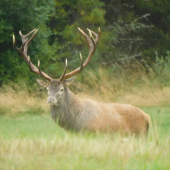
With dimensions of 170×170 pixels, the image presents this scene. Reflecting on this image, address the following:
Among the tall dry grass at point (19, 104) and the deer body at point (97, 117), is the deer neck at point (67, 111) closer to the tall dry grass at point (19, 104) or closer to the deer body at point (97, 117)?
the deer body at point (97, 117)

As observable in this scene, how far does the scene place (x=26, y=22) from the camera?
63.0 feet

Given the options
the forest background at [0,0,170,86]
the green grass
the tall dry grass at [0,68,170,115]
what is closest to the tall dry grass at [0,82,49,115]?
the tall dry grass at [0,68,170,115]

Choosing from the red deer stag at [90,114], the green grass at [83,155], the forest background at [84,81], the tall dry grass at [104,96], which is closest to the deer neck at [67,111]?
the red deer stag at [90,114]

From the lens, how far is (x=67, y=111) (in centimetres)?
871

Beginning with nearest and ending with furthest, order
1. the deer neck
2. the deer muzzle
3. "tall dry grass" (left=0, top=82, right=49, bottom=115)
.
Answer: the deer muzzle
the deer neck
"tall dry grass" (left=0, top=82, right=49, bottom=115)

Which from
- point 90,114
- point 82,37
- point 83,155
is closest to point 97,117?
point 90,114

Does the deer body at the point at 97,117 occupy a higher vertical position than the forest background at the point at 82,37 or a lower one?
higher

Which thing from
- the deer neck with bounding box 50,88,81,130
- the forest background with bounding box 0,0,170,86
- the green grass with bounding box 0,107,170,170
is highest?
the green grass with bounding box 0,107,170,170

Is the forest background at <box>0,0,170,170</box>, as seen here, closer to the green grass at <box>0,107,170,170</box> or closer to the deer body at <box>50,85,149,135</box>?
the green grass at <box>0,107,170,170</box>

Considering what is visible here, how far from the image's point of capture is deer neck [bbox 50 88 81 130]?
8.56m

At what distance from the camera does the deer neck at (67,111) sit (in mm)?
8562

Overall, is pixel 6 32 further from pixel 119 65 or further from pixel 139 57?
pixel 139 57

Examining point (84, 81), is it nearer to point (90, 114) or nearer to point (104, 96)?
point (104, 96)

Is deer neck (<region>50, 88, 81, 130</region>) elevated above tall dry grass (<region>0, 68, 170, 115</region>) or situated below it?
above
